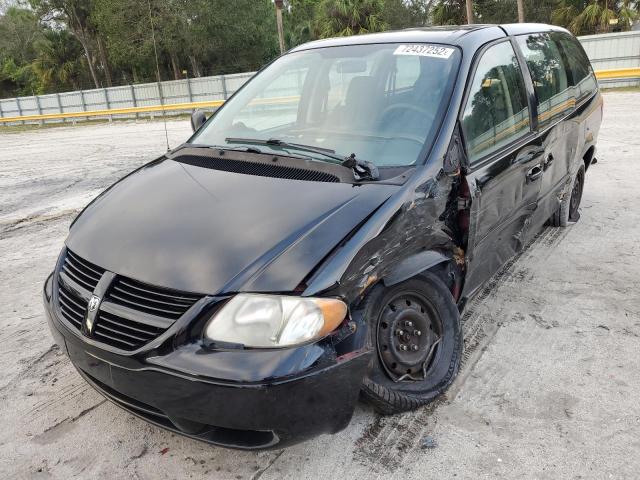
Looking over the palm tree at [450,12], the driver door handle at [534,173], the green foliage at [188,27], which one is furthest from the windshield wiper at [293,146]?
the palm tree at [450,12]

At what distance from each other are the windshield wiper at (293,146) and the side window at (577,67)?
8.75ft

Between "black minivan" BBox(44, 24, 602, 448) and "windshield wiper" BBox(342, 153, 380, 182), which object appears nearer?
"black minivan" BBox(44, 24, 602, 448)

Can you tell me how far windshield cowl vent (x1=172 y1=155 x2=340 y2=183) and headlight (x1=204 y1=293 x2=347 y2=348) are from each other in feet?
2.49

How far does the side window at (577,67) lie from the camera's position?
15.0 ft

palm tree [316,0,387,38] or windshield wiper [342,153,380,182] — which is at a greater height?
palm tree [316,0,387,38]

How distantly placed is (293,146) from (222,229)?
2.84ft

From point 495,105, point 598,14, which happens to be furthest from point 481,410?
point 598,14

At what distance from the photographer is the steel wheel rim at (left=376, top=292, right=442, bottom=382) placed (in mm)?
2447

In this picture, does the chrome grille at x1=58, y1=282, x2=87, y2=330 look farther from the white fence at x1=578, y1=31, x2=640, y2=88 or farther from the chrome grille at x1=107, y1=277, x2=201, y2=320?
the white fence at x1=578, y1=31, x2=640, y2=88

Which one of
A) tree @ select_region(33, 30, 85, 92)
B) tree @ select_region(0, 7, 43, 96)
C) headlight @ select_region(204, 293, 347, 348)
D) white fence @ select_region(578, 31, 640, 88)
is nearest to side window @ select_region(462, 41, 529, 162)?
headlight @ select_region(204, 293, 347, 348)

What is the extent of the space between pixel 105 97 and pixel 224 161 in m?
28.7

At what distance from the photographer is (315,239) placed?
2.22m

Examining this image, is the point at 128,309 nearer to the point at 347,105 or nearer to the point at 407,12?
the point at 347,105

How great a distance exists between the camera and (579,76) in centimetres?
479
